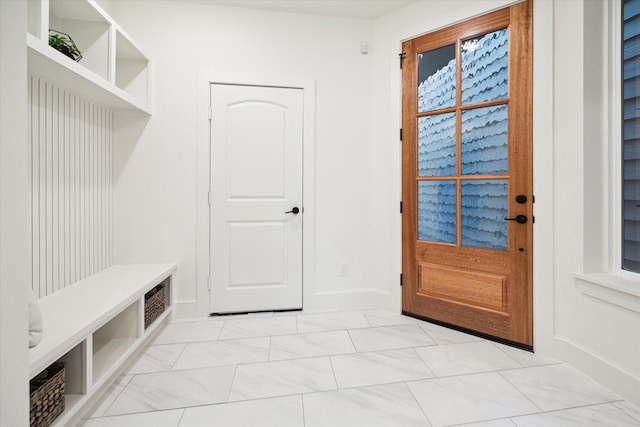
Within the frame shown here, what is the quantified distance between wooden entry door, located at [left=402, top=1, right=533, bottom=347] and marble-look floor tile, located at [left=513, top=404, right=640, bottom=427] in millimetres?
600

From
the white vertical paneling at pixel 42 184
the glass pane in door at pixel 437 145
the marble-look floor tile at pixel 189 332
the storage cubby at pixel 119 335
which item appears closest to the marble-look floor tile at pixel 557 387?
the glass pane in door at pixel 437 145

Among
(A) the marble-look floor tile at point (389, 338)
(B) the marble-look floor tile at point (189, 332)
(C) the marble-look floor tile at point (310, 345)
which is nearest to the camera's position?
(C) the marble-look floor tile at point (310, 345)

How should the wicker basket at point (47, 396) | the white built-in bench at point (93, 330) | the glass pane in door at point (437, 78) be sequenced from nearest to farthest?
the wicker basket at point (47, 396) < the white built-in bench at point (93, 330) < the glass pane in door at point (437, 78)

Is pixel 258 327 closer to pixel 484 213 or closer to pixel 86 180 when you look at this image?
pixel 86 180

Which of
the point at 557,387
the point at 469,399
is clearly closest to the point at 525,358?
the point at 557,387

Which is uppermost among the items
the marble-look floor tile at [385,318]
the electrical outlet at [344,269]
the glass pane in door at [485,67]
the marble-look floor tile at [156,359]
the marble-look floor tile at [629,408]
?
the glass pane in door at [485,67]

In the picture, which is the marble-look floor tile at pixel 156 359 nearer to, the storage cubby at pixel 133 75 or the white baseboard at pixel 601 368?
the storage cubby at pixel 133 75

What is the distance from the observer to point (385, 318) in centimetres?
268

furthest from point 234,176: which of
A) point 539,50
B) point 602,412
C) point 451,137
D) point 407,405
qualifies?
point 602,412

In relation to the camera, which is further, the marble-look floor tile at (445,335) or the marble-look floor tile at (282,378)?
the marble-look floor tile at (445,335)

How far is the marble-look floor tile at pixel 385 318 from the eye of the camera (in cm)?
258

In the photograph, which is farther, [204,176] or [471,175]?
[204,176]

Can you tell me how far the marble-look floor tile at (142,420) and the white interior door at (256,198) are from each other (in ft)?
4.02

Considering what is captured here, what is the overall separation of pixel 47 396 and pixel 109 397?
475 mm
